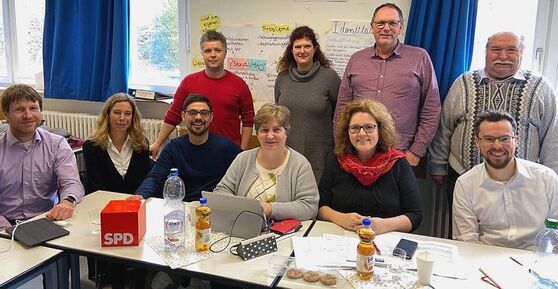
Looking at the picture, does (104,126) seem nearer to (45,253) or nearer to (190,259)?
(45,253)

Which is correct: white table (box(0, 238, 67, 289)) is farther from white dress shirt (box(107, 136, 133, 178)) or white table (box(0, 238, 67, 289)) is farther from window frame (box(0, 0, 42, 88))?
window frame (box(0, 0, 42, 88))

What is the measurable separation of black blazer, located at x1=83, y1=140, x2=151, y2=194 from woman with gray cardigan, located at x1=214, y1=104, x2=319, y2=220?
0.77 metres

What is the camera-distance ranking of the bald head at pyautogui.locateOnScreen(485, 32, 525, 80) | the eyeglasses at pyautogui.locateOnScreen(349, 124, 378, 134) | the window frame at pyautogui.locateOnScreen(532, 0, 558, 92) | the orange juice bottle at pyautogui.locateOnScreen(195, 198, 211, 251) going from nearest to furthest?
the orange juice bottle at pyautogui.locateOnScreen(195, 198, 211, 251) → the eyeglasses at pyautogui.locateOnScreen(349, 124, 378, 134) → the bald head at pyautogui.locateOnScreen(485, 32, 525, 80) → the window frame at pyautogui.locateOnScreen(532, 0, 558, 92)

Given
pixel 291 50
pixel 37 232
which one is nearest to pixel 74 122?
pixel 291 50

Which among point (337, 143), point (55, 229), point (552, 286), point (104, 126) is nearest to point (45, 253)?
point (55, 229)

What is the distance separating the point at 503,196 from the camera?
7.20 feet

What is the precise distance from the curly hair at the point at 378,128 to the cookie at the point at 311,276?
84 cm

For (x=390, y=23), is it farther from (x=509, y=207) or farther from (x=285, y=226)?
(x=285, y=226)

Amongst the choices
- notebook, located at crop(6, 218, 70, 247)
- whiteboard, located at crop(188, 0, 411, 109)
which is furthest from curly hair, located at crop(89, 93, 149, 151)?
whiteboard, located at crop(188, 0, 411, 109)

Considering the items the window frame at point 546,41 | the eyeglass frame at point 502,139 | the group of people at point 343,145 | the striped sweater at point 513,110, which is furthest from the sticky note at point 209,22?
the eyeglass frame at point 502,139

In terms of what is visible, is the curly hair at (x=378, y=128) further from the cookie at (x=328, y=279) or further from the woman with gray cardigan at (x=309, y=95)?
the cookie at (x=328, y=279)

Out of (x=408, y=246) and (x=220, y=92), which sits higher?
(x=220, y=92)

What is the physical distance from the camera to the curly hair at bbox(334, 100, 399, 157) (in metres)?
Result: 2.40

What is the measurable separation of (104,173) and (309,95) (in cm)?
135
